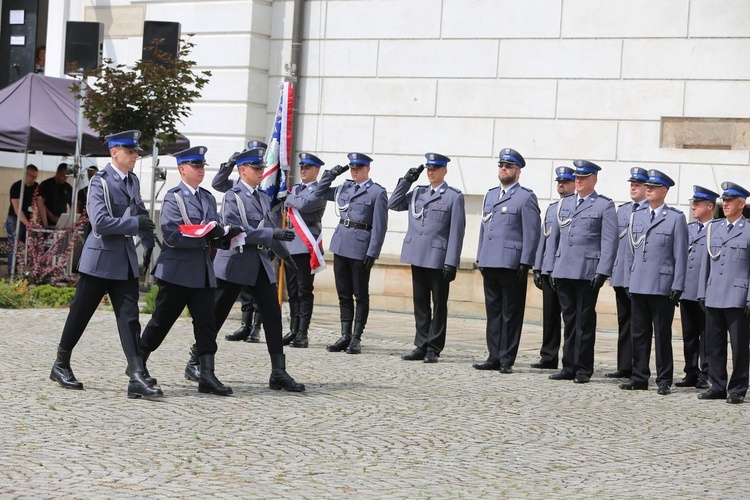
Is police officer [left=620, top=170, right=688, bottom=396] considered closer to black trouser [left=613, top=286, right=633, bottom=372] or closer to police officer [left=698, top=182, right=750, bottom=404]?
police officer [left=698, top=182, right=750, bottom=404]

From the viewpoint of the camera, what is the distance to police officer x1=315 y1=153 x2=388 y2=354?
12.1 m

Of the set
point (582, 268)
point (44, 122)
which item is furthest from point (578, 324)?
point (44, 122)

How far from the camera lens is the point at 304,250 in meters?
12.3

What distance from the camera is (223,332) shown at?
1327cm

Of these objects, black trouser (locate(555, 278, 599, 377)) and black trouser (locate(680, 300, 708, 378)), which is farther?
black trouser (locate(680, 300, 708, 378))

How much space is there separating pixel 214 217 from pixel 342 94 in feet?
26.3

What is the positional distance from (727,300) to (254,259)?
3.70 metres

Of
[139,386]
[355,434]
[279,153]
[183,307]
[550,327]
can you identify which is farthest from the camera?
[279,153]

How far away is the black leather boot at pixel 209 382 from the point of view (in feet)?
29.3

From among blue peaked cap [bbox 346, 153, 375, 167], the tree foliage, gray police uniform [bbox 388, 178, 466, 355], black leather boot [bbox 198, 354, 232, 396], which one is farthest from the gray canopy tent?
black leather boot [bbox 198, 354, 232, 396]

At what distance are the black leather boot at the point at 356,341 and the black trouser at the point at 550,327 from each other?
A: 1679 mm

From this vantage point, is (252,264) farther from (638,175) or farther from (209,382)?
(638,175)

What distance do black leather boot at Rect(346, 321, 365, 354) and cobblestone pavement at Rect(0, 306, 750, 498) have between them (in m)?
0.55

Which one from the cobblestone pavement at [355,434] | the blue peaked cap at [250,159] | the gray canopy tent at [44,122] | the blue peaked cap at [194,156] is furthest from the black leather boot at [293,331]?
the gray canopy tent at [44,122]
